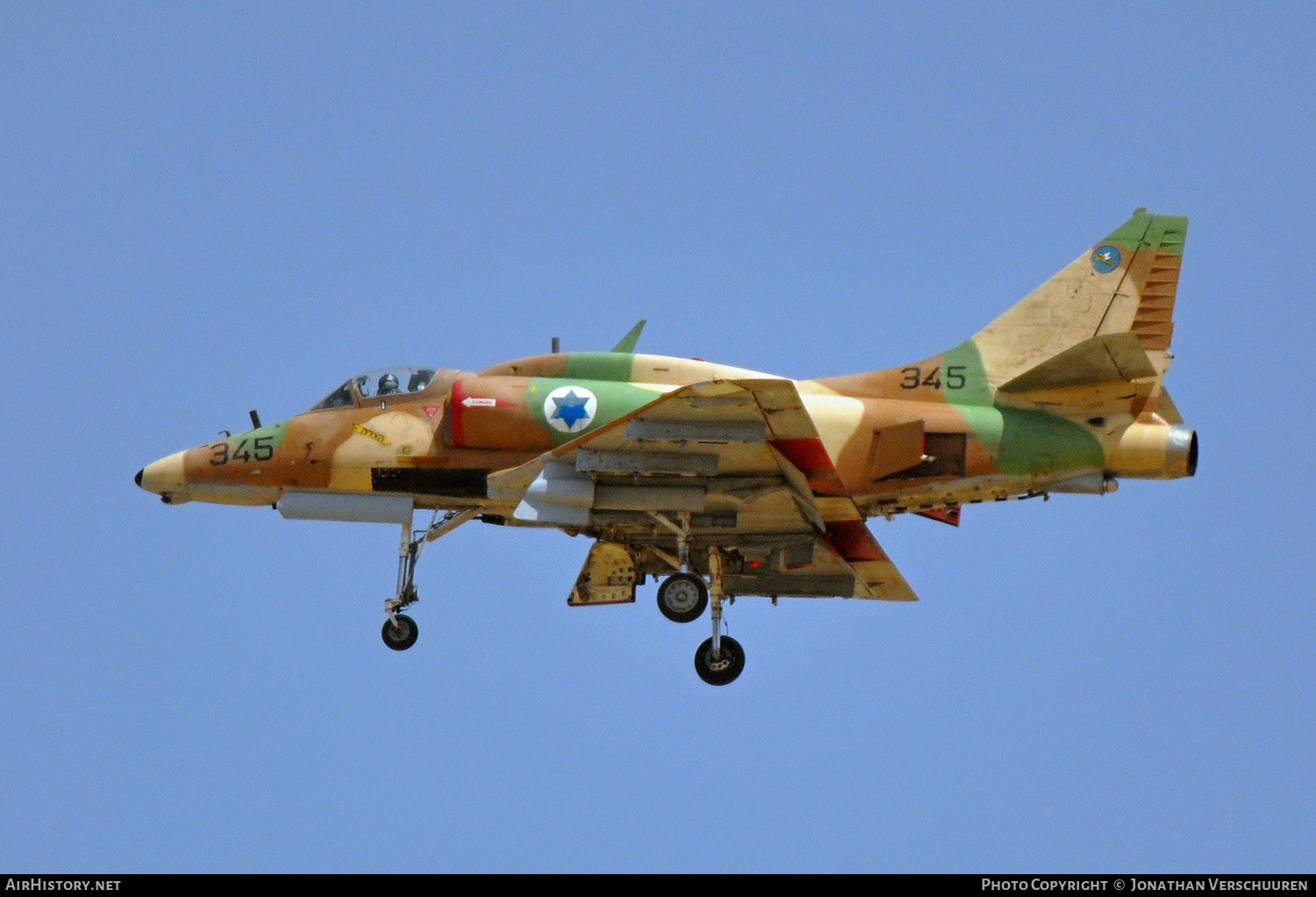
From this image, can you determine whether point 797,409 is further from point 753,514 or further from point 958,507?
point 958,507

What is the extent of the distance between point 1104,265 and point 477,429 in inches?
338

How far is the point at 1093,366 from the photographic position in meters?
26.3

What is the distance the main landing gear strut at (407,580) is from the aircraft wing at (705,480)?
917 millimetres

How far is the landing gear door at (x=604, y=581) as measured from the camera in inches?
1173

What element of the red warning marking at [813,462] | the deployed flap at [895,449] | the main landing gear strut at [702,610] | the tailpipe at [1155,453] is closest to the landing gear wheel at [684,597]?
the main landing gear strut at [702,610]

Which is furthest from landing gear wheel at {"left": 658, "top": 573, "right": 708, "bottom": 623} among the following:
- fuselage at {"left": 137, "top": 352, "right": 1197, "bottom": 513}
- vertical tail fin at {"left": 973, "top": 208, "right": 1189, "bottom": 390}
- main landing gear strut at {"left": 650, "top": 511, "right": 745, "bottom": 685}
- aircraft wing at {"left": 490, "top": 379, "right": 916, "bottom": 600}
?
vertical tail fin at {"left": 973, "top": 208, "right": 1189, "bottom": 390}

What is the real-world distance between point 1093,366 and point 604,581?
25.2 feet

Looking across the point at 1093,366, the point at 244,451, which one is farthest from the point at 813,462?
the point at 244,451

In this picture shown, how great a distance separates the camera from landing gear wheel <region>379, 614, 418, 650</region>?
28531mm

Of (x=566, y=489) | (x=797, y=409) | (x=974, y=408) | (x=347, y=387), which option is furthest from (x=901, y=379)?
(x=347, y=387)

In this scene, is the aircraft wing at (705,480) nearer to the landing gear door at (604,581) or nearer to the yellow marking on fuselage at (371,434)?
the landing gear door at (604,581)

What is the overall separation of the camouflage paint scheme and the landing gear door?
0.21 metres

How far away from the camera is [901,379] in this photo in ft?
91.2

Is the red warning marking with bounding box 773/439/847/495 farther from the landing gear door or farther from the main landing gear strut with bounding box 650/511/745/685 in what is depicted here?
the landing gear door
